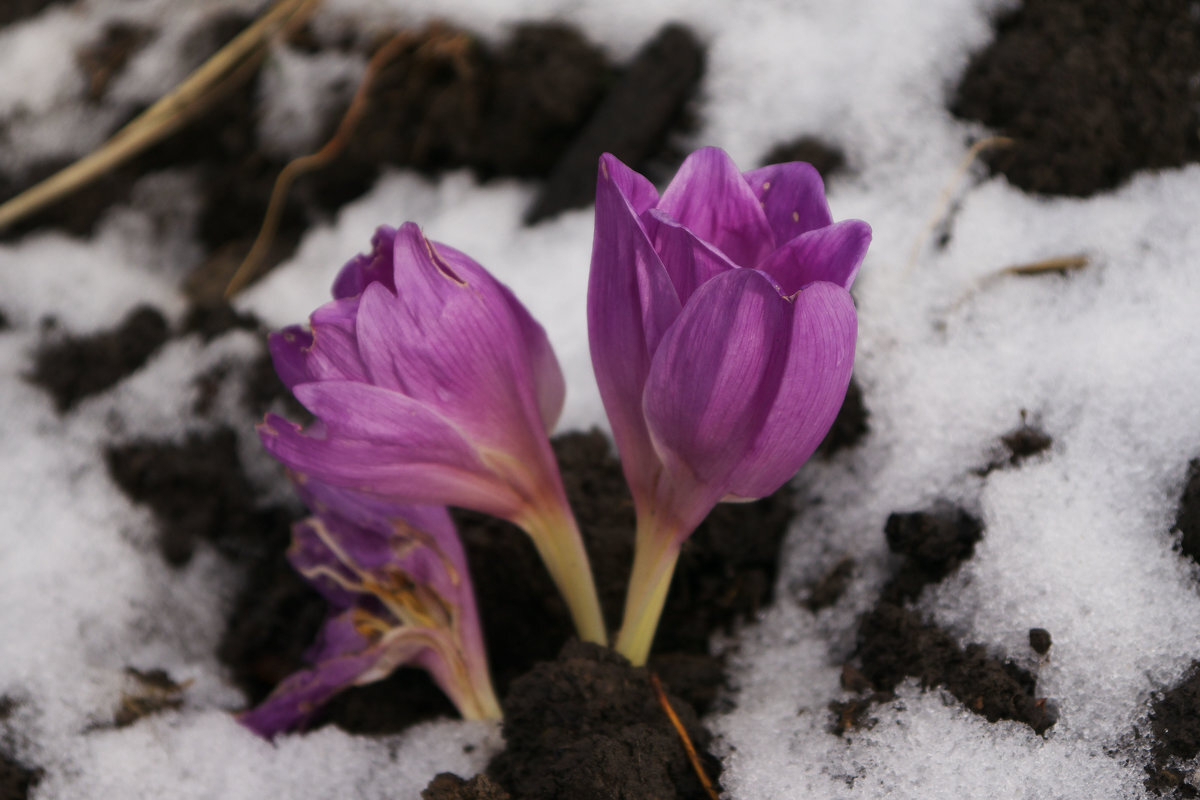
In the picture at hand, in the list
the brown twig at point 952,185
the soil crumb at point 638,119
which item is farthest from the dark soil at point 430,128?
the brown twig at point 952,185

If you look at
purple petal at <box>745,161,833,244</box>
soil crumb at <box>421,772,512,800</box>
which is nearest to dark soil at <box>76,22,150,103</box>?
purple petal at <box>745,161,833,244</box>

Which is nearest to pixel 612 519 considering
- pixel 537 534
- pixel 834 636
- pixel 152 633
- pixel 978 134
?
pixel 537 534

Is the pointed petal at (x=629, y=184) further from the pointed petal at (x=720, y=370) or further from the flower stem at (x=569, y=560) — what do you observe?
the flower stem at (x=569, y=560)

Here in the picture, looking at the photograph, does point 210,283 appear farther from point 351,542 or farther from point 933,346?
point 933,346

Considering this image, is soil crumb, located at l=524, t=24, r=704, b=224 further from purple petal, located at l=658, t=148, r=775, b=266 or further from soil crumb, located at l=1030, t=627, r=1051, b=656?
soil crumb, located at l=1030, t=627, r=1051, b=656

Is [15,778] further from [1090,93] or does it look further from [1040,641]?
[1090,93]

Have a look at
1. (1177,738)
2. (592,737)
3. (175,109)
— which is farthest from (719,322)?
(175,109)
